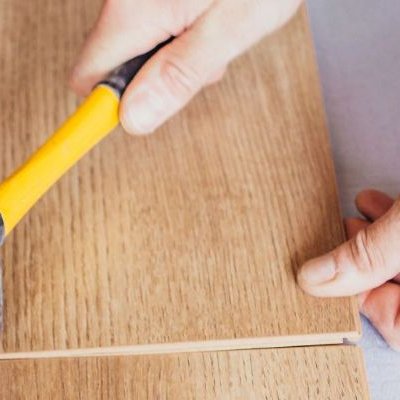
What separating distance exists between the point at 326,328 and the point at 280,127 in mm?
194

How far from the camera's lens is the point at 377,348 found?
54 cm

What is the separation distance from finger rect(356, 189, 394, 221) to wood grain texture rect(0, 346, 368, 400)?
5.6 inches

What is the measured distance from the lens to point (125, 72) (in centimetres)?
52

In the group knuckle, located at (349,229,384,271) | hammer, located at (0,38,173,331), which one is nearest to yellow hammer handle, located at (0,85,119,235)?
hammer, located at (0,38,173,331)

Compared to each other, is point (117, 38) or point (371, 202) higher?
point (117, 38)

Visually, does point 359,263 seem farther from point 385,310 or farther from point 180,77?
point 180,77

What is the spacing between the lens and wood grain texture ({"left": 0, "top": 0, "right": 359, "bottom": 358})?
484 mm

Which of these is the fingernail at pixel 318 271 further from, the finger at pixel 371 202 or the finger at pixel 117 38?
the finger at pixel 117 38

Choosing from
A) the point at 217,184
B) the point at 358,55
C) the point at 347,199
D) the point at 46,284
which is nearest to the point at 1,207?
the point at 46,284

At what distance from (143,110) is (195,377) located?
0.21m

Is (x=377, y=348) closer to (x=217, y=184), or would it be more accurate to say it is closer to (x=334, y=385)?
(x=334, y=385)

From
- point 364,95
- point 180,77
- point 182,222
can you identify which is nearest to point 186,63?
point 180,77

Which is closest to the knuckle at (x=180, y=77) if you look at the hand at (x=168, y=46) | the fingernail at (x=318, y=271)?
the hand at (x=168, y=46)

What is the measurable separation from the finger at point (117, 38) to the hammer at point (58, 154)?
0.12ft
